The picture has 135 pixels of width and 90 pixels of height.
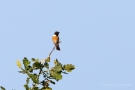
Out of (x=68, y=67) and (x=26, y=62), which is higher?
(x=26, y=62)

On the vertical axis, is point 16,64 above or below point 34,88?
above

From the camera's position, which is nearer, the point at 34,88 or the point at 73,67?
the point at 34,88

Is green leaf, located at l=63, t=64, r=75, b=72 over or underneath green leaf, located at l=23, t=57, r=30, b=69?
underneath

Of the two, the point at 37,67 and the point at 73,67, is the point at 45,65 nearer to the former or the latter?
the point at 37,67

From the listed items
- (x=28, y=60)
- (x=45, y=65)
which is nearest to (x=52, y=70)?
(x=45, y=65)

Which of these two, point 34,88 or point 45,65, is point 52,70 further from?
point 34,88

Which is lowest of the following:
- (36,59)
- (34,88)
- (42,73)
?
(34,88)

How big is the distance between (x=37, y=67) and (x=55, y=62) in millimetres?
352

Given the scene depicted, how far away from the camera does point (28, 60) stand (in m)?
4.61

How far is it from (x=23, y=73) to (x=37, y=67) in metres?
0.26

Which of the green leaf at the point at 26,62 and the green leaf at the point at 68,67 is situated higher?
the green leaf at the point at 26,62

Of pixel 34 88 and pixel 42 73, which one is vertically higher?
pixel 42 73

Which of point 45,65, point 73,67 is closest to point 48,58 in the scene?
point 45,65

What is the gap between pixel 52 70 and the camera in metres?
4.49
